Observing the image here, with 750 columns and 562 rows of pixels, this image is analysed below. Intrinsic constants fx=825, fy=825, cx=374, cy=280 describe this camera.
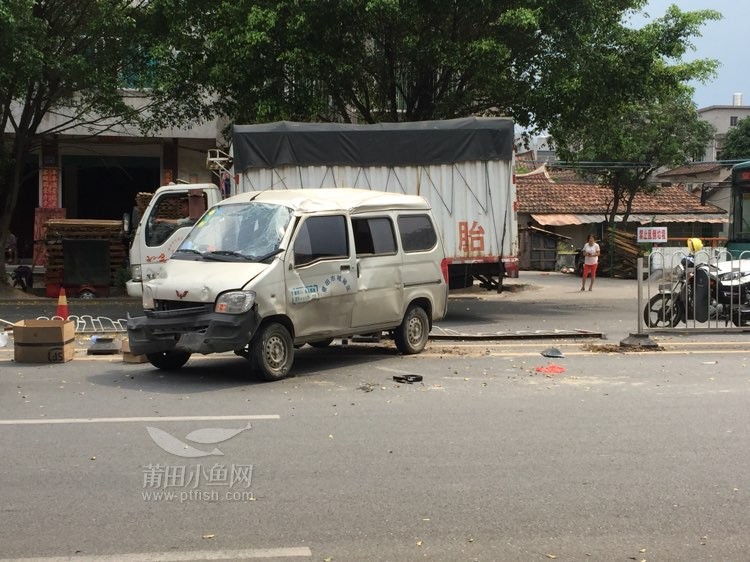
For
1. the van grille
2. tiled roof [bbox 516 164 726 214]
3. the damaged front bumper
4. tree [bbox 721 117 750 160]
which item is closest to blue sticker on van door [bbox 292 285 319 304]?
the damaged front bumper

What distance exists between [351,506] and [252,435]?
175 cm

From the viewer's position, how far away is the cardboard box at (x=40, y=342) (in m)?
9.72

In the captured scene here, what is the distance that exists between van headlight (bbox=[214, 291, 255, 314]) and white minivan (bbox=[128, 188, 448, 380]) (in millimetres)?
10

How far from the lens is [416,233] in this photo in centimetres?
1082

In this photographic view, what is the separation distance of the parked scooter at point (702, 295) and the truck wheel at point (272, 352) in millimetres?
6026

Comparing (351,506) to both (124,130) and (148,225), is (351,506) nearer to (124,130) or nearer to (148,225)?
(148,225)

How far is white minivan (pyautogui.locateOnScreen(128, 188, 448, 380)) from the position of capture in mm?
8453

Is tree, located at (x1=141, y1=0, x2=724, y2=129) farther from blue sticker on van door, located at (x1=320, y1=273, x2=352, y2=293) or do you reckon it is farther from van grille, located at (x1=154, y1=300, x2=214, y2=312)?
van grille, located at (x1=154, y1=300, x2=214, y2=312)

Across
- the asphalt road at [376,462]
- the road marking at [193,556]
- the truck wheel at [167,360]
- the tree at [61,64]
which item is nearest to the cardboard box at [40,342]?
the asphalt road at [376,462]

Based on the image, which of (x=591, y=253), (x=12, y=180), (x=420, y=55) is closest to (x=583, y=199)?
(x=591, y=253)

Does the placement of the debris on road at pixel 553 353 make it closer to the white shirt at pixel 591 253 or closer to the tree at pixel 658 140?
the white shirt at pixel 591 253

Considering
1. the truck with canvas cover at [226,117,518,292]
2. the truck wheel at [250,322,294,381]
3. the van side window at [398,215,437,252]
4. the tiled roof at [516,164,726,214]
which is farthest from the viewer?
the tiled roof at [516,164,726,214]

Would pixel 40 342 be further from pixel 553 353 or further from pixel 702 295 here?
pixel 702 295

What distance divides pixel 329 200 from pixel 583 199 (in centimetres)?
3299
